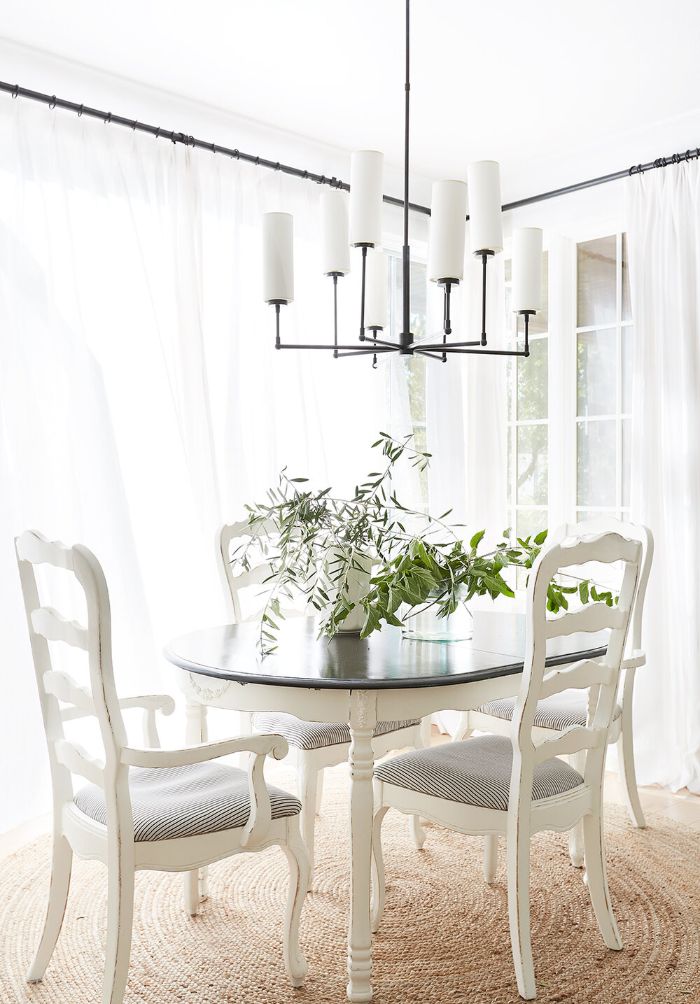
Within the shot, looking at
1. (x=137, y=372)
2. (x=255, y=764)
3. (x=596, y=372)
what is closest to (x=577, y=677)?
(x=255, y=764)

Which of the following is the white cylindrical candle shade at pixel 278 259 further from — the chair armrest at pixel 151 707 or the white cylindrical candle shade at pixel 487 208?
the chair armrest at pixel 151 707

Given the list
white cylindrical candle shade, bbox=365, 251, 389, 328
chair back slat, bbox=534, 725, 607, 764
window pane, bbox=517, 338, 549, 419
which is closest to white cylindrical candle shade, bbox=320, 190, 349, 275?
white cylindrical candle shade, bbox=365, 251, 389, 328

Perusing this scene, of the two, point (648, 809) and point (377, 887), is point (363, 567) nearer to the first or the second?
point (377, 887)

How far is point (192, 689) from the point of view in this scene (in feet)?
7.11

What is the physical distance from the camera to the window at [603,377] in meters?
4.10

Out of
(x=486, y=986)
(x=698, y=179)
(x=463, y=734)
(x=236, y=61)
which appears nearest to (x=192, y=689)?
(x=486, y=986)

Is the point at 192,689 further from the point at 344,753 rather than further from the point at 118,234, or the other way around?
the point at 118,234

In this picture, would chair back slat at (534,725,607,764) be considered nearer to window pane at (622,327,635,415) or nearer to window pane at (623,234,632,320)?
window pane at (622,327,635,415)

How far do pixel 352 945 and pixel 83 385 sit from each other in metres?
2.10

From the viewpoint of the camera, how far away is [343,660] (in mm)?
2162

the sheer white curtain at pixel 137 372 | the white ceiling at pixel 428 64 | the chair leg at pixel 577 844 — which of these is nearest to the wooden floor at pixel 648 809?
the sheer white curtain at pixel 137 372

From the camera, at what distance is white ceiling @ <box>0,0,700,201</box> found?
287cm

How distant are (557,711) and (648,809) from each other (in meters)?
0.82

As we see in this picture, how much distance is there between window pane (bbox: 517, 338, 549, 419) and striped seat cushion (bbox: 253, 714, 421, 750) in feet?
7.40
